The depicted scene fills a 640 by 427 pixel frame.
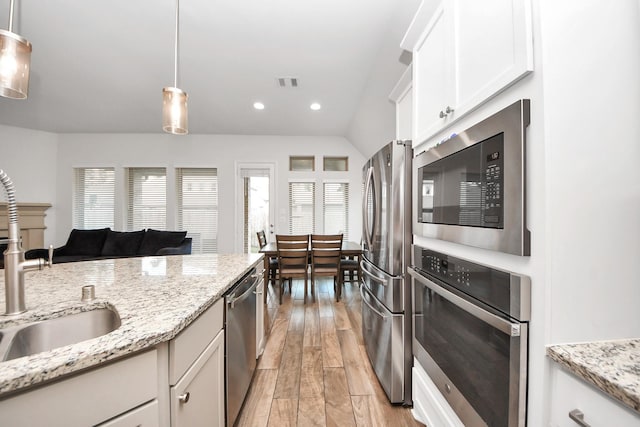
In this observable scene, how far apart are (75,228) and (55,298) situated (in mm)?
5216

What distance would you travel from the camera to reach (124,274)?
1.38m

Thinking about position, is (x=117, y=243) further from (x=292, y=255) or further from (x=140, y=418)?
(x=140, y=418)

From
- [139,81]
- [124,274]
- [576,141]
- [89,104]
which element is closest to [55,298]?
[124,274]

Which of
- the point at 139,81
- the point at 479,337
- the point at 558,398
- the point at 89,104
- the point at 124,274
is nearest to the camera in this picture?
the point at 558,398

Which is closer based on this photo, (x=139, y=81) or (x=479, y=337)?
(x=479, y=337)

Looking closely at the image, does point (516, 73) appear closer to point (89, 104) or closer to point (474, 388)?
point (474, 388)

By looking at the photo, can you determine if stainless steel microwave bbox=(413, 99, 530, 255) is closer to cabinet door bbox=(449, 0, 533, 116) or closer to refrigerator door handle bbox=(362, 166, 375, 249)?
cabinet door bbox=(449, 0, 533, 116)

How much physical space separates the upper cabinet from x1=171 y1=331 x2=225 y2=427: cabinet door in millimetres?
1392

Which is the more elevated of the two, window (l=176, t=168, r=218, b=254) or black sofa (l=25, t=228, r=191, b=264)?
window (l=176, t=168, r=218, b=254)

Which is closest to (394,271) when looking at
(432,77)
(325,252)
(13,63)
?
(432,77)

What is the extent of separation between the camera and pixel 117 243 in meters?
4.32

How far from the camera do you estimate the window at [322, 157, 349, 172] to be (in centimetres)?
505

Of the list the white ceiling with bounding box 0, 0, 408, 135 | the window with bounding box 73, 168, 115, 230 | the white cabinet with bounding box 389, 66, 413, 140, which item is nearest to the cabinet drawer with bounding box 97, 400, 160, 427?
the white cabinet with bounding box 389, 66, 413, 140

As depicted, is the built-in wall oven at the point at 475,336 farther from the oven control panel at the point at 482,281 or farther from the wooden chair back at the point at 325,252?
the wooden chair back at the point at 325,252
